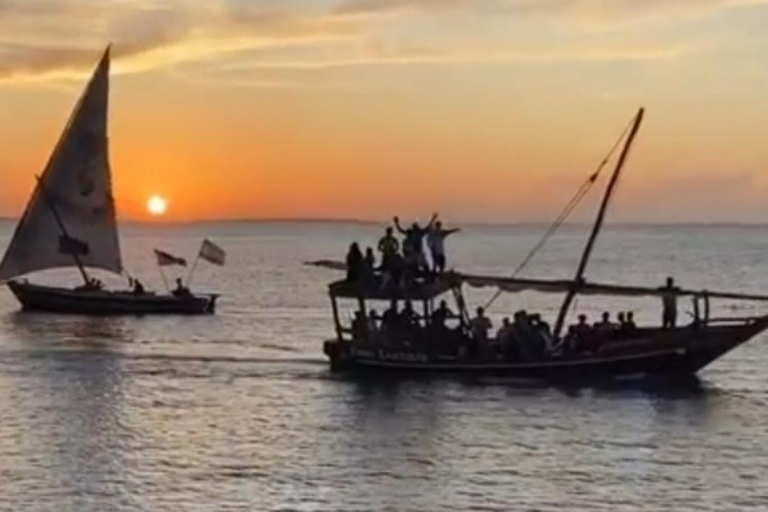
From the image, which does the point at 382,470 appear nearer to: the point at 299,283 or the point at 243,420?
the point at 243,420

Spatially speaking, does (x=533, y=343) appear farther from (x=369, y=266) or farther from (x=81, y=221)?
(x=81, y=221)

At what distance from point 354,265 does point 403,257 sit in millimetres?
1482

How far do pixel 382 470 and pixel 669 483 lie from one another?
20.3 feet

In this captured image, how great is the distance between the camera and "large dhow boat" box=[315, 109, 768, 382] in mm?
48969

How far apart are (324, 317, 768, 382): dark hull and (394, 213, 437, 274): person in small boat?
2.78 m

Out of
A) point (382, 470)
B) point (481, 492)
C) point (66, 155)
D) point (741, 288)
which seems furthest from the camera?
point (741, 288)

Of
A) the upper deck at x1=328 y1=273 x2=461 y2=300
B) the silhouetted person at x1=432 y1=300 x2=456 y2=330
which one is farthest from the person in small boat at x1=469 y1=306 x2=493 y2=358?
the upper deck at x1=328 y1=273 x2=461 y2=300

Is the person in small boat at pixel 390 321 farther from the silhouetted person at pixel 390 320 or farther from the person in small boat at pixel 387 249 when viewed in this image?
the person in small boat at pixel 387 249

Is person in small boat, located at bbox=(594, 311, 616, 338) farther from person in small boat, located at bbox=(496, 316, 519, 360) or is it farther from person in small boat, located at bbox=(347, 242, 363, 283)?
person in small boat, located at bbox=(347, 242, 363, 283)

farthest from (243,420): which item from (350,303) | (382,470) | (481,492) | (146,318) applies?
(350,303)

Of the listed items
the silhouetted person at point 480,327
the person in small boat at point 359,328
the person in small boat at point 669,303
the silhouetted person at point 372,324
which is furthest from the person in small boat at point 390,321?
the person in small boat at point 669,303

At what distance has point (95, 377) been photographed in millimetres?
55281

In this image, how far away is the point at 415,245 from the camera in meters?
50.8

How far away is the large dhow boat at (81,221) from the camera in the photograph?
82250 mm
